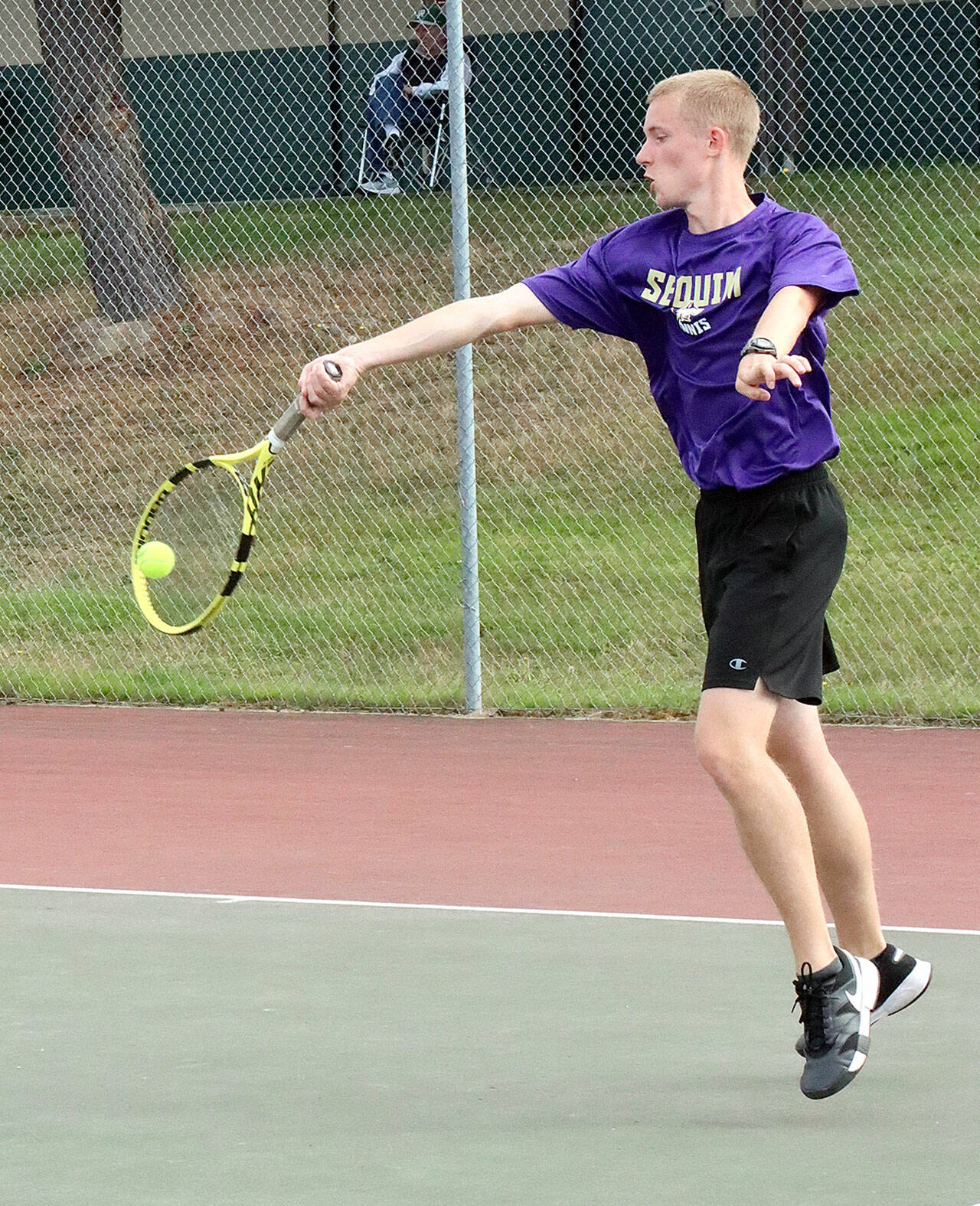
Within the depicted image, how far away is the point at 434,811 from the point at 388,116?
32.8 feet

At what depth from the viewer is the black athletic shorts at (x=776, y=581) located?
390cm

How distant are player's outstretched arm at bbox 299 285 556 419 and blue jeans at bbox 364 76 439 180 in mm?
10851

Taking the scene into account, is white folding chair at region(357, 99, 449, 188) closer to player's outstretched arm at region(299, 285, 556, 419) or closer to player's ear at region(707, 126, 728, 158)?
player's outstretched arm at region(299, 285, 556, 419)

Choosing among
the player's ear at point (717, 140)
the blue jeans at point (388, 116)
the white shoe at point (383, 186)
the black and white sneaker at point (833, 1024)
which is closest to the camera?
the black and white sneaker at point (833, 1024)

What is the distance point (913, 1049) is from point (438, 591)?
6327 mm

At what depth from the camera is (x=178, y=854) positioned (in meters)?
6.17

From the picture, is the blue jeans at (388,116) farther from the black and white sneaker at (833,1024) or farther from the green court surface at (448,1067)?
the black and white sneaker at (833,1024)

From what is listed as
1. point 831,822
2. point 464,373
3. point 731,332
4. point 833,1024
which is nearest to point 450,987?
point 831,822

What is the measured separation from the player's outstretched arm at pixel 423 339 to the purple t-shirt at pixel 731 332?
0.23 meters

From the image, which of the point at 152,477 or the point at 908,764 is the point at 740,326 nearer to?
the point at 908,764

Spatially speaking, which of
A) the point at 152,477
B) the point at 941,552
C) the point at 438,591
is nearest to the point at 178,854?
the point at 438,591

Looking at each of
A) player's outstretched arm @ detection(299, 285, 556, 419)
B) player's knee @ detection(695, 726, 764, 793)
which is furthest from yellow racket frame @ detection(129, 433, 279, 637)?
player's knee @ detection(695, 726, 764, 793)

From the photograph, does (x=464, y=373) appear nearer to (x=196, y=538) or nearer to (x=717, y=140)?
(x=196, y=538)

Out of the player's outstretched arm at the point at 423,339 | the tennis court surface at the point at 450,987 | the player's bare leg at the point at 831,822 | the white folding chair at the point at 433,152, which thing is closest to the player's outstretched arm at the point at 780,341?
the player's outstretched arm at the point at 423,339
